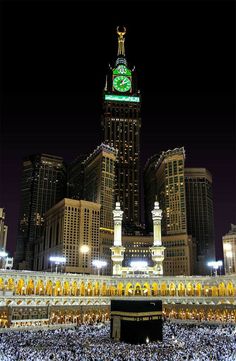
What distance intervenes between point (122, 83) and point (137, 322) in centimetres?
13897

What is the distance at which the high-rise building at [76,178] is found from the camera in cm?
17362

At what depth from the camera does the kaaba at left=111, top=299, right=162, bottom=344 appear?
34.3 m

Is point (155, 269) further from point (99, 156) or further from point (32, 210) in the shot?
point (32, 210)

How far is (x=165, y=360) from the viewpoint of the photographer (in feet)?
74.9

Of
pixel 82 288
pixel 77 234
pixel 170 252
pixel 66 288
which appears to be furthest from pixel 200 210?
pixel 66 288

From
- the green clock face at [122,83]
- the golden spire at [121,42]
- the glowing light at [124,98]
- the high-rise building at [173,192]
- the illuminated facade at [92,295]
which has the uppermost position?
the golden spire at [121,42]

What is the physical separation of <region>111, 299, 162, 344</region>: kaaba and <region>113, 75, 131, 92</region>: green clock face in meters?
134

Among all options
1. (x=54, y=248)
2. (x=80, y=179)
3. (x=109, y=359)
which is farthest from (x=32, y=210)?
(x=109, y=359)

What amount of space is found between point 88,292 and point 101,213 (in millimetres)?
65320

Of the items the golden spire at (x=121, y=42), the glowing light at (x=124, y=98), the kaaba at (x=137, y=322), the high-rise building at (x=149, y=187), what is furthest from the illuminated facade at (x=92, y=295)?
the golden spire at (x=121, y=42)

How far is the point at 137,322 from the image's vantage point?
113ft

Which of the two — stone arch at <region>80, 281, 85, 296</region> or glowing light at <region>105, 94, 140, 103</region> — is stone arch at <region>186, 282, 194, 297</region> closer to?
stone arch at <region>80, 281, 85, 296</region>

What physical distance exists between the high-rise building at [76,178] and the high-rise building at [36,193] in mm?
5396

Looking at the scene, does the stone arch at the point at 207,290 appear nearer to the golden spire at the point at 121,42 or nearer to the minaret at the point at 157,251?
the minaret at the point at 157,251
